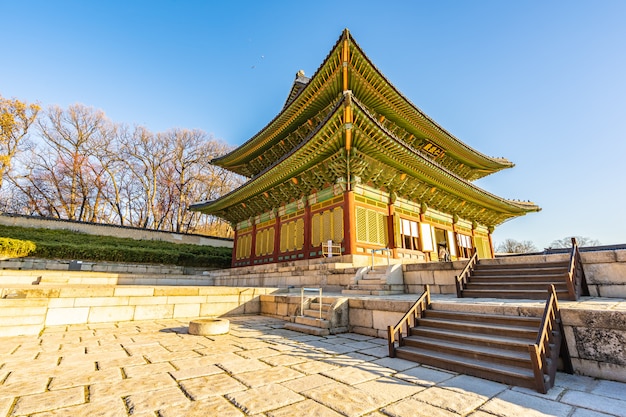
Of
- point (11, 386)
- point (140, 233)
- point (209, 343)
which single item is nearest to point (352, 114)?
point (209, 343)

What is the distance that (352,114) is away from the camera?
10.2 meters

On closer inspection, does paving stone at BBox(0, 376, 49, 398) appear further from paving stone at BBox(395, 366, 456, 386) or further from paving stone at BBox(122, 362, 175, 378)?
paving stone at BBox(395, 366, 456, 386)

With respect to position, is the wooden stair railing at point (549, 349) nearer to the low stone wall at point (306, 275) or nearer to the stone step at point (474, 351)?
the stone step at point (474, 351)

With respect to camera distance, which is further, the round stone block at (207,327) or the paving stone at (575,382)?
the round stone block at (207,327)

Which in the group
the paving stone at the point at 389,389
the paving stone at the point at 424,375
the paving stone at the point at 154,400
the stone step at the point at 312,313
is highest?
the stone step at the point at 312,313

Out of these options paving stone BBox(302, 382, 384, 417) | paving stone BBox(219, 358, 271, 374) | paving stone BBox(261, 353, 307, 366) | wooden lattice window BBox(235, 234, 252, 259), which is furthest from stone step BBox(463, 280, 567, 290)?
wooden lattice window BBox(235, 234, 252, 259)

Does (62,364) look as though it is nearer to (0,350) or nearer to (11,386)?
(11,386)

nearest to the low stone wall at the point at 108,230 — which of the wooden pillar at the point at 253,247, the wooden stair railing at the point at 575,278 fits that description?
the wooden pillar at the point at 253,247

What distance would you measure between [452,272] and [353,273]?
10.1 feet

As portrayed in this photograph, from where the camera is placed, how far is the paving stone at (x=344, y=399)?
2371mm

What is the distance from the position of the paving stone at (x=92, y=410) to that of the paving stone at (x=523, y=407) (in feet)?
10.2

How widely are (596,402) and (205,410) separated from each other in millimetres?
3529

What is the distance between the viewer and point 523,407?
8.07 ft

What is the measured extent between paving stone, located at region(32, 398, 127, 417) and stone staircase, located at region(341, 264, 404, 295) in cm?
612
